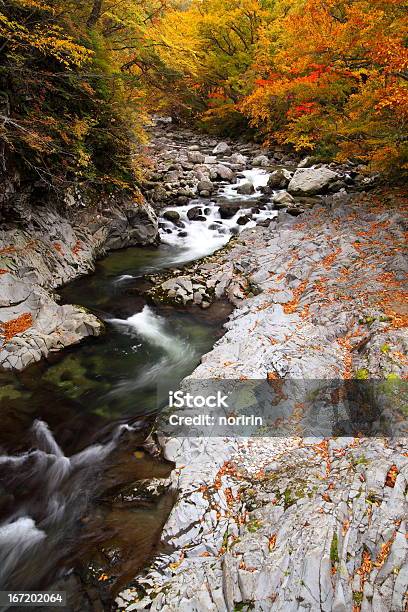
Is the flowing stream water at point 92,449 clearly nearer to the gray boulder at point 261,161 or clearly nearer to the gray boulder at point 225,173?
the gray boulder at point 225,173

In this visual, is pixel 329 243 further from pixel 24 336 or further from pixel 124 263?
pixel 24 336

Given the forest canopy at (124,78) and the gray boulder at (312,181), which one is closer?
the forest canopy at (124,78)

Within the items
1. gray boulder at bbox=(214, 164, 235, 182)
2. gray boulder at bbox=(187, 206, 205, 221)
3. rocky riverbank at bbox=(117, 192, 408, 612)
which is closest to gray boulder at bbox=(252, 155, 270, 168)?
gray boulder at bbox=(214, 164, 235, 182)

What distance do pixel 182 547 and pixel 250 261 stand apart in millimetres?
7699

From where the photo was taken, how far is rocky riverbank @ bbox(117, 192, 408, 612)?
9.50 feet

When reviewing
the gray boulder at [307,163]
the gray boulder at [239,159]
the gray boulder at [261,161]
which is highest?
the gray boulder at [239,159]

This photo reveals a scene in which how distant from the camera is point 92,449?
529 cm

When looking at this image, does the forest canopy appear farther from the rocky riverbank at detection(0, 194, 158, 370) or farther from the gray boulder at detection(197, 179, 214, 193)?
the gray boulder at detection(197, 179, 214, 193)

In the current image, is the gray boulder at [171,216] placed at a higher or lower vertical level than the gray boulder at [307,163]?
higher

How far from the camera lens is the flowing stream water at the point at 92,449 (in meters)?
3.84

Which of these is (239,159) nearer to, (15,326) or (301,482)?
(15,326)

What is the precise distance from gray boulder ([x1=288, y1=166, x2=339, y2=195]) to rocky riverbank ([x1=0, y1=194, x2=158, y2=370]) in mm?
7503

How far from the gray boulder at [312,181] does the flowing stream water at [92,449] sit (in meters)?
9.74

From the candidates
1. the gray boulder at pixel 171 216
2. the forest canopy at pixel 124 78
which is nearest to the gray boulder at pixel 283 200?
the forest canopy at pixel 124 78
